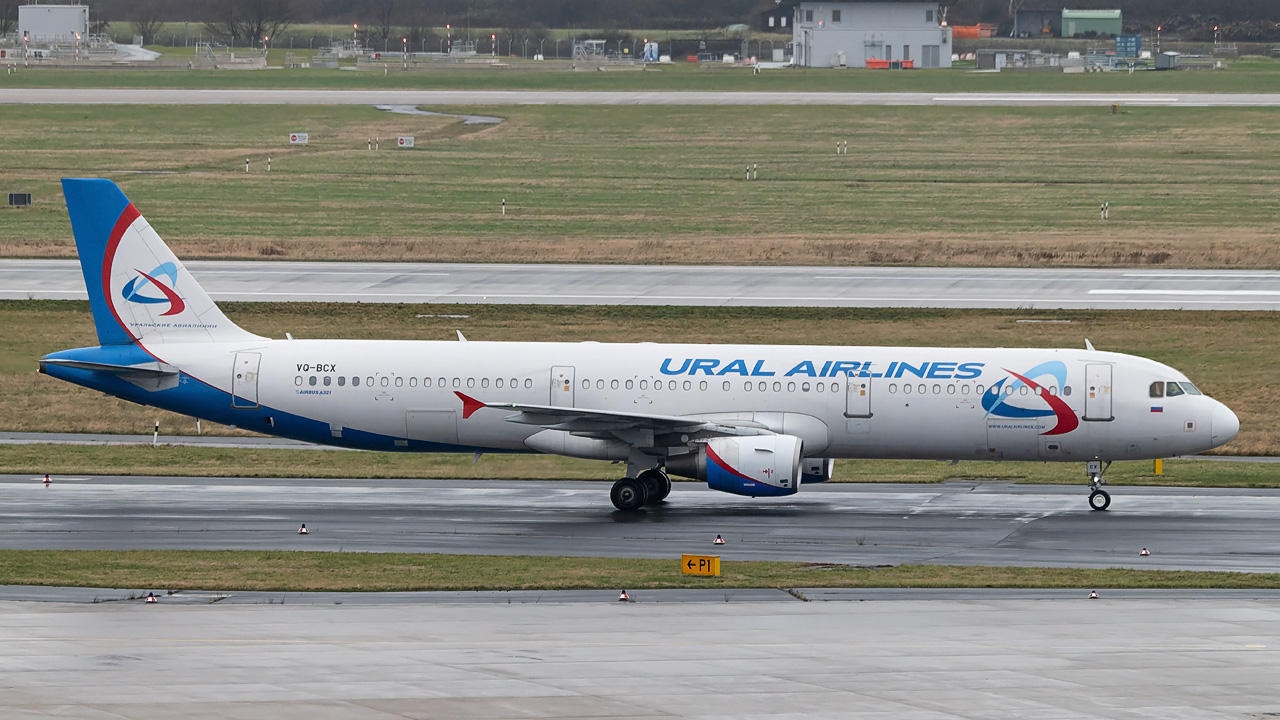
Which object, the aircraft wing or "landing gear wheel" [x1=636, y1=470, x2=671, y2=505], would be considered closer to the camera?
the aircraft wing

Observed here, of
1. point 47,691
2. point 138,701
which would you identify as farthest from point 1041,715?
point 47,691

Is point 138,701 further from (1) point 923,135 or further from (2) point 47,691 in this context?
(1) point 923,135

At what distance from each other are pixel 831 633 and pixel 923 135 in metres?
104

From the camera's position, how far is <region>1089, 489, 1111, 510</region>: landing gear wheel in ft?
124

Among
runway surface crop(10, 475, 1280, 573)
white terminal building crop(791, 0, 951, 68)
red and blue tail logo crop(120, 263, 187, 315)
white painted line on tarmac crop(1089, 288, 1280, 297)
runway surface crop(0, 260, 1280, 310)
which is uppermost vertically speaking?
white terminal building crop(791, 0, 951, 68)

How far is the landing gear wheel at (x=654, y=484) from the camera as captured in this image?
38.1m

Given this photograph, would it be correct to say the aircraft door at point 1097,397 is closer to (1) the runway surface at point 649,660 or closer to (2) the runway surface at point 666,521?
(2) the runway surface at point 666,521

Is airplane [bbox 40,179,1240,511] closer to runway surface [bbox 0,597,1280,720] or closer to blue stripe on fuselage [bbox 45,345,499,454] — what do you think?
blue stripe on fuselage [bbox 45,345,499,454]

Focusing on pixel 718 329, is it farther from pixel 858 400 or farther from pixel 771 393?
pixel 858 400

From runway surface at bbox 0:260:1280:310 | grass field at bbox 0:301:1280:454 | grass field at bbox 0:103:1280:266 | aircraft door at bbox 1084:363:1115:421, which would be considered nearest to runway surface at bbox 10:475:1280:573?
aircraft door at bbox 1084:363:1115:421

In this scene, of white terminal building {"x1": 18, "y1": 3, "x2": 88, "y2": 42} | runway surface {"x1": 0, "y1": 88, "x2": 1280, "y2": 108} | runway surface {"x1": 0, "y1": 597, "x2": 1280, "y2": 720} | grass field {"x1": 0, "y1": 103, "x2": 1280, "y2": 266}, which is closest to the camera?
runway surface {"x1": 0, "y1": 597, "x2": 1280, "y2": 720}

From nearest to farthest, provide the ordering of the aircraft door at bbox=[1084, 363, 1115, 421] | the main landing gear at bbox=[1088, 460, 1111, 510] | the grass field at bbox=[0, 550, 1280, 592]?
the grass field at bbox=[0, 550, 1280, 592], the aircraft door at bbox=[1084, 363, 1115, 421], the main landing gear at bbox=[1088, 460, 1111, 510]

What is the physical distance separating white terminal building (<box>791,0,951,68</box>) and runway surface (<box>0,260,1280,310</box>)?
391 feet

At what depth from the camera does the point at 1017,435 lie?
37812 millimetres
